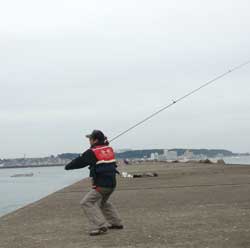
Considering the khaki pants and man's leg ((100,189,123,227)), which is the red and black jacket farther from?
man's leg ((100,189,123,227))

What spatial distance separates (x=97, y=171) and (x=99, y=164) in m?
0.11

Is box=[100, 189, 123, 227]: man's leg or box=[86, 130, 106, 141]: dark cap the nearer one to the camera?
box=[86, 130, 106, 141]: dark cap

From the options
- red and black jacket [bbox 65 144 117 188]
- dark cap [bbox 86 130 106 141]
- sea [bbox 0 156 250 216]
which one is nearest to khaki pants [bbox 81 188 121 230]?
red and black jacket [bbox 65 144 117 188]

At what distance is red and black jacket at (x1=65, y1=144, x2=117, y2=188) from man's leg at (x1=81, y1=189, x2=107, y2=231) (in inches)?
7.4

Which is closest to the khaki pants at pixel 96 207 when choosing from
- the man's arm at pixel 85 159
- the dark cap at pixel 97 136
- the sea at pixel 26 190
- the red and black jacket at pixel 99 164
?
the red and black jacket at pixel 99 164

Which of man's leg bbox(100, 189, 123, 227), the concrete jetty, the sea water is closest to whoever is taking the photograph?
the concrete jetty

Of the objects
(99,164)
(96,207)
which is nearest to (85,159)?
→ (99,164)

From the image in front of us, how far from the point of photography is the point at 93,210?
908 cm

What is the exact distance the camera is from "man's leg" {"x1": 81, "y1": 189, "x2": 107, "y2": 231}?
8.95 metres

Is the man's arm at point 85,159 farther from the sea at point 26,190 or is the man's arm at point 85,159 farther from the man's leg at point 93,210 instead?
the sea at point 26,190

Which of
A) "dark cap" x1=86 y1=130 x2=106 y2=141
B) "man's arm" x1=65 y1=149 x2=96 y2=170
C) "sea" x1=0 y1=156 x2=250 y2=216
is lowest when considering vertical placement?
"sea" x1=0 y1=156 x2=250 y2=216

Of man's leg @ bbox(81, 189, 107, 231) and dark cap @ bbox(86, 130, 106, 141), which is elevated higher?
dark cap @ bbox(86, 130, 106, 141)

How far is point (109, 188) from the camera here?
29.9 ft

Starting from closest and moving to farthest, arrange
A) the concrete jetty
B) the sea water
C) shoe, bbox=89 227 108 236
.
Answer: the concrete jetty < shoe, bbox=89 227 108 236 < the sea water
